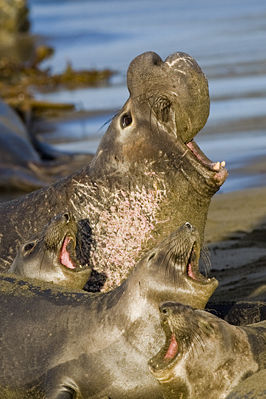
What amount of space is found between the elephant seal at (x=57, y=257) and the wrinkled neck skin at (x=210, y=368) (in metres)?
1.03

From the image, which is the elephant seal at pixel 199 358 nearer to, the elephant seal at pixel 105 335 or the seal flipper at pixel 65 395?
the elephant seal at pixel 105 335

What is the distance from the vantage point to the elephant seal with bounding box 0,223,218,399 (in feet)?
13.2

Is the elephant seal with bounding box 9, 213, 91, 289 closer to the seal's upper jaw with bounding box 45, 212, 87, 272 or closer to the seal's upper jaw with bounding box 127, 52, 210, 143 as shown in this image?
the seal's upper jaw with bounding box 45, 212, 87, 272

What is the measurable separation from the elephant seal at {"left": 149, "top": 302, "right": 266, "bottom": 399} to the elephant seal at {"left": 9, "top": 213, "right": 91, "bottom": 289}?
3.03 ft

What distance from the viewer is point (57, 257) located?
15.4 feet

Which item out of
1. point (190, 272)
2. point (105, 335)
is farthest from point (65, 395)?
point (190, 272)

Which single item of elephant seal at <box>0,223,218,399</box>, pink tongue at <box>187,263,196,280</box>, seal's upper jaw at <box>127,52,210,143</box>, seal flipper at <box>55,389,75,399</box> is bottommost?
seal flipper at <box>55,389,75,399</box>

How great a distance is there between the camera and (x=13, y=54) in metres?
20.9

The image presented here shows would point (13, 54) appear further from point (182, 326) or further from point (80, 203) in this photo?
point (182, 326)

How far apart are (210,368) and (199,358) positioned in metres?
0.07

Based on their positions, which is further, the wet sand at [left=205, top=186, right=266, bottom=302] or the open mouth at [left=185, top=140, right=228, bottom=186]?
the wet sand at [left=205, top=186, right=266, bottom=302]

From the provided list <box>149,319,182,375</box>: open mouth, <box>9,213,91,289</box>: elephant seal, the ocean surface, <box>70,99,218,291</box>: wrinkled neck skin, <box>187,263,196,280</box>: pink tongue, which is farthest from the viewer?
the ocean surface

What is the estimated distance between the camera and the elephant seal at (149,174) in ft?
16.8

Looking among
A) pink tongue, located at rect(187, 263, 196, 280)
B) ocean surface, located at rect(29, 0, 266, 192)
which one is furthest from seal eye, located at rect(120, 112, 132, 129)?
pink tongue, located at rect(187, 263, 196, 280)
